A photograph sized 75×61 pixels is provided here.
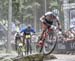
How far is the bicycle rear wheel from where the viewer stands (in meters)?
10.4

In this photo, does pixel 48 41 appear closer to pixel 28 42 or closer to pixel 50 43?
pixel 50 43

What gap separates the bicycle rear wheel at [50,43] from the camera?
10396mm

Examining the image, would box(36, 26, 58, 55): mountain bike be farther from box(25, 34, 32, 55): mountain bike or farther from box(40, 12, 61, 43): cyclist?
box(25, 34, 32, 55): mountain bike

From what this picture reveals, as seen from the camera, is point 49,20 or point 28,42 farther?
point 28,42

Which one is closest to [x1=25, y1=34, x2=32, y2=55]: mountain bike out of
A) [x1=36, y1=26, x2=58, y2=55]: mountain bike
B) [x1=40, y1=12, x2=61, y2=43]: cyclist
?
[x1=36, y1=26, x2=58, y2=55]: mountain bike

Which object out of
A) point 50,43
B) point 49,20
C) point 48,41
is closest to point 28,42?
point 48,41

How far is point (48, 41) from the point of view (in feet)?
36.1

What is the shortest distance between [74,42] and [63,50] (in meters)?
0.70

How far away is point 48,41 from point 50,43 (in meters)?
0.23

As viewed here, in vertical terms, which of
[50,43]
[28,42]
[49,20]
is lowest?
[28,42]

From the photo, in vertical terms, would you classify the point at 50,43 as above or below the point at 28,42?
above

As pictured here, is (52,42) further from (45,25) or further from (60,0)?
(60,0)

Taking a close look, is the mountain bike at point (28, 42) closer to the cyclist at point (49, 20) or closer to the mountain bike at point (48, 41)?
the mountain bike at point (48, 41)

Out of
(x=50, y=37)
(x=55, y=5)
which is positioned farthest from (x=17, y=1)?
(x=50, y=37)
